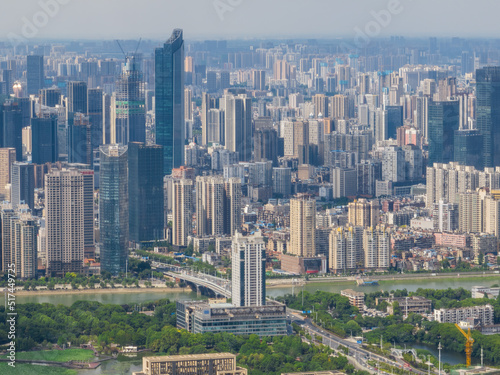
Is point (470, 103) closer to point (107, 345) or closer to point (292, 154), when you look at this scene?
point (292, 154)

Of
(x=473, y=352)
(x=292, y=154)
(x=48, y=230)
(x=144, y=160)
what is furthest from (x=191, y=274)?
(x=292, y=154)

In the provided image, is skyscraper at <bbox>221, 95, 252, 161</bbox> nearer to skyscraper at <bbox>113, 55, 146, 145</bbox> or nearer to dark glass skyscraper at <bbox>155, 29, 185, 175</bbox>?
dark glass skyscraper at <bbox>155, 29, 185, 175</bbox>

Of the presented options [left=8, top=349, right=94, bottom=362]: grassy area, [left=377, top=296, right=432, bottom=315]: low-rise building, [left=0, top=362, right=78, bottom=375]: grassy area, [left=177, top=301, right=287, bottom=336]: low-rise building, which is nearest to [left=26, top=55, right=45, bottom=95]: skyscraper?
[left=377, top=296, right=432, bottom=315]: low-rise building

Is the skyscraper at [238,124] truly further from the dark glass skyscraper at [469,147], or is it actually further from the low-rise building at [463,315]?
the low-rise building at [463,315]

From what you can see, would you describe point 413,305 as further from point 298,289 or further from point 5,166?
point 5,166

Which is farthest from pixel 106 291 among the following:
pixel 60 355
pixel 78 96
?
pixel 78 96
